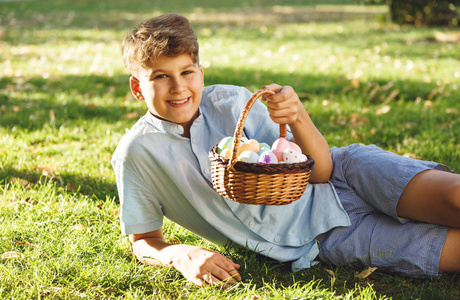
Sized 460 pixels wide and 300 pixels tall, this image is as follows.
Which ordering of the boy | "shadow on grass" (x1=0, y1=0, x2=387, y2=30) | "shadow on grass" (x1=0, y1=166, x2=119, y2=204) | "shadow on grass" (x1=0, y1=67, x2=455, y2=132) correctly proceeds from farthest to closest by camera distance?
1. "shadow on grass" (x1=0, y1=0, x2=387, y2=30)
2. "shadow on grass" (x1=0, y1=67, x2=455, y2=132)
3. "shadow on grass" (x1=0, y1=166, x2=119, y2=204)
4. the boy

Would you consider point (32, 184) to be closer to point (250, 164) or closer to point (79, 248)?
point (79, 248)

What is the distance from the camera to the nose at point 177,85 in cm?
228

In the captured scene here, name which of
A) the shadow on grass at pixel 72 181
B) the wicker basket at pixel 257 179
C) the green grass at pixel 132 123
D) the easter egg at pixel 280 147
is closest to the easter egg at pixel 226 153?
the wicker basket at pixel 257 179

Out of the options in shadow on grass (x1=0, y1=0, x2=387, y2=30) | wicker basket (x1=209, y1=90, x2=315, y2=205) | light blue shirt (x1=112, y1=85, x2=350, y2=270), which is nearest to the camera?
wicker basket (x1=209, y1=90, x2=315, y2=205)

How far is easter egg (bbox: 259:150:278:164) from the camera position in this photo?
2.05 metres

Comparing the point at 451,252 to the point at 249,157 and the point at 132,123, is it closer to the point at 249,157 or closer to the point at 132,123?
the point at 249,157

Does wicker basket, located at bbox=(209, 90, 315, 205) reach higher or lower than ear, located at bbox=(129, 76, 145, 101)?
lower

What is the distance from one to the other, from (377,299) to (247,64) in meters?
5.33

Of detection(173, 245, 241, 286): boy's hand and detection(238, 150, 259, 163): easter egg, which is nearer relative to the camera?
detection(238, 150, 259, 163): easter egg

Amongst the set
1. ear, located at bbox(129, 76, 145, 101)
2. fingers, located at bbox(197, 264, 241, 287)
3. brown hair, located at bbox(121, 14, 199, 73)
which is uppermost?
brown hair, located at bbox(121, 14, 199, 73)

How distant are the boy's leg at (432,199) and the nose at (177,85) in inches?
43.8

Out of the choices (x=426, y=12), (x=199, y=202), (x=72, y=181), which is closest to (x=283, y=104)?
(x=199, y=202)

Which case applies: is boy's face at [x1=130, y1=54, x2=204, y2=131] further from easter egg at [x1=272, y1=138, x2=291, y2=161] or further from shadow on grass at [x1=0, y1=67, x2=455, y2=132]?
shadow on grass at [x1=0, y1=67, x2=455, y2=132]

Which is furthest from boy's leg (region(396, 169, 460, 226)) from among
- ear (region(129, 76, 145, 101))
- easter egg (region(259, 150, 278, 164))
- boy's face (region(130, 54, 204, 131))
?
ear (region(129, 76, 145, 101))
